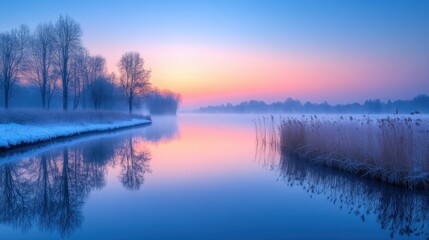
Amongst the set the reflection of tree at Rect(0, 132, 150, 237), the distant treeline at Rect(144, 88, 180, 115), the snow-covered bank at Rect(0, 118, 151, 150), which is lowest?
the reflection of tree at Rect(0, 132, 150, 237)

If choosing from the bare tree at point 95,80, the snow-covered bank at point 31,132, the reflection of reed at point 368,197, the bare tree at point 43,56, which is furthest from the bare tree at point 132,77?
the reflection of reed at point 368,197

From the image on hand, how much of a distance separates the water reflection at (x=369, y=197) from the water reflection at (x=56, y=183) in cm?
494

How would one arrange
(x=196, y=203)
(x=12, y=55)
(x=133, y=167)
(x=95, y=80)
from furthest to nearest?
(x=95, y=80), (x=12, y=55), (x=133, y=167), (x=196, y=203)

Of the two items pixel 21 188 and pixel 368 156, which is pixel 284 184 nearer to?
pixel 368 156

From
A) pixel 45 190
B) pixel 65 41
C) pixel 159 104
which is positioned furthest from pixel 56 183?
pixel 159 104

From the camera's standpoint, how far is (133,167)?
9883mm

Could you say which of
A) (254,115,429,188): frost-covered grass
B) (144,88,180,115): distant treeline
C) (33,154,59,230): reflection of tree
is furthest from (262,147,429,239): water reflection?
(144,88,180,115): distant treeline

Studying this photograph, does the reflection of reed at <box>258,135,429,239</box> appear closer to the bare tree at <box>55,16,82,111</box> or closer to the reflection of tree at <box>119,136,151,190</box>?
the reflection of tree at <box>119,136,151,190</box>

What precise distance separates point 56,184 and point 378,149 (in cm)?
931

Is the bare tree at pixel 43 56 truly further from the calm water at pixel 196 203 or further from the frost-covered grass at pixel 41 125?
the calm water at pixel 196 203

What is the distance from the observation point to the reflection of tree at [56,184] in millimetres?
4961

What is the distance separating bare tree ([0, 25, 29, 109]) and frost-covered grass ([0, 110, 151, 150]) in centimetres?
1153

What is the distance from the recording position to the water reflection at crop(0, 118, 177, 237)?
16.2 ft

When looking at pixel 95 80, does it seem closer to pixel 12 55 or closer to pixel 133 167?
pixel 12 55
